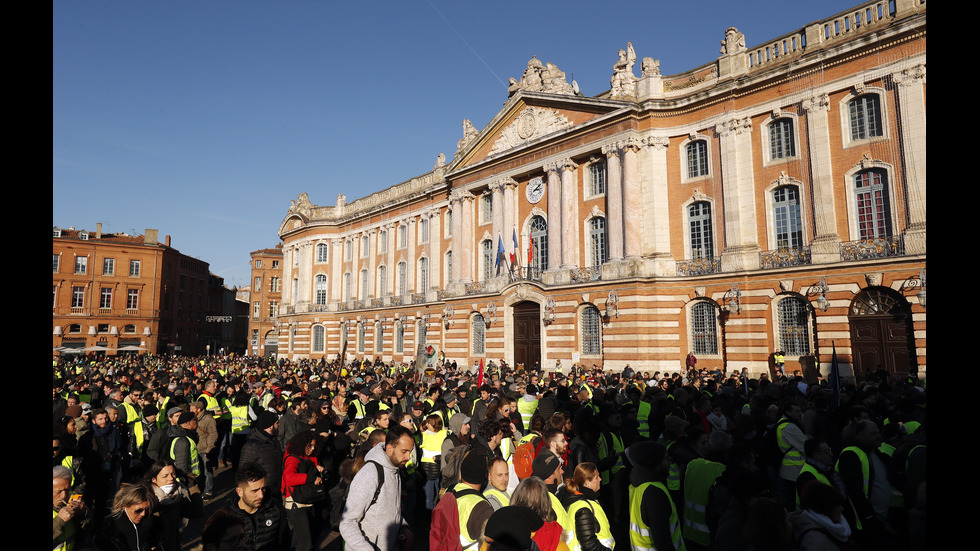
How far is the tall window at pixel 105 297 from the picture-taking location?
195 ft

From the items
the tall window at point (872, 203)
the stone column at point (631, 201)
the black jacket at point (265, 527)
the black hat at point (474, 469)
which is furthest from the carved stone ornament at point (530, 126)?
the black jacket at point (265, 527)

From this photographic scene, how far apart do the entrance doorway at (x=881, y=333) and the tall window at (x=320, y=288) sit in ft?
144

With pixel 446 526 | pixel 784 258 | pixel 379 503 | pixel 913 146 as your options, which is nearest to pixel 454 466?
pixel 379 503

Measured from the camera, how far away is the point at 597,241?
3031 cm

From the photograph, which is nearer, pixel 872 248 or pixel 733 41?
pixel 872 248

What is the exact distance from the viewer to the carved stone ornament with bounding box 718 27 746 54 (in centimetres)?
2636

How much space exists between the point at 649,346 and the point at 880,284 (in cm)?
968

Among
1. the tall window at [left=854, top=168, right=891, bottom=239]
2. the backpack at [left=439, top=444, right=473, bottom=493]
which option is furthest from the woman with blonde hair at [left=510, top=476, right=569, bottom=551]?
the tall window at [left=854, top=168, right=891, bottom=239]

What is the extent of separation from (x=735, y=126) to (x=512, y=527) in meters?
26.7

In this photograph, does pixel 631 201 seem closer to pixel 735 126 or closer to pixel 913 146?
pixel 735 126

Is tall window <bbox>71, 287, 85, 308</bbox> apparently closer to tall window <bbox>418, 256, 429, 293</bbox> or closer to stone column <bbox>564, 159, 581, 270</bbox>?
tall window <bbox>418, 256, 429, 293</bbox>

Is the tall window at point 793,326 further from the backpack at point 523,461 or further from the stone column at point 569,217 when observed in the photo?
the backpack at point 523,461

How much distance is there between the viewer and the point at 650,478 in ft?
18.2

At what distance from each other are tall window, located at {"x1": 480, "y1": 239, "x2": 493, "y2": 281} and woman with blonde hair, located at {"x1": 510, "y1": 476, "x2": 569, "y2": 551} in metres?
31.5
